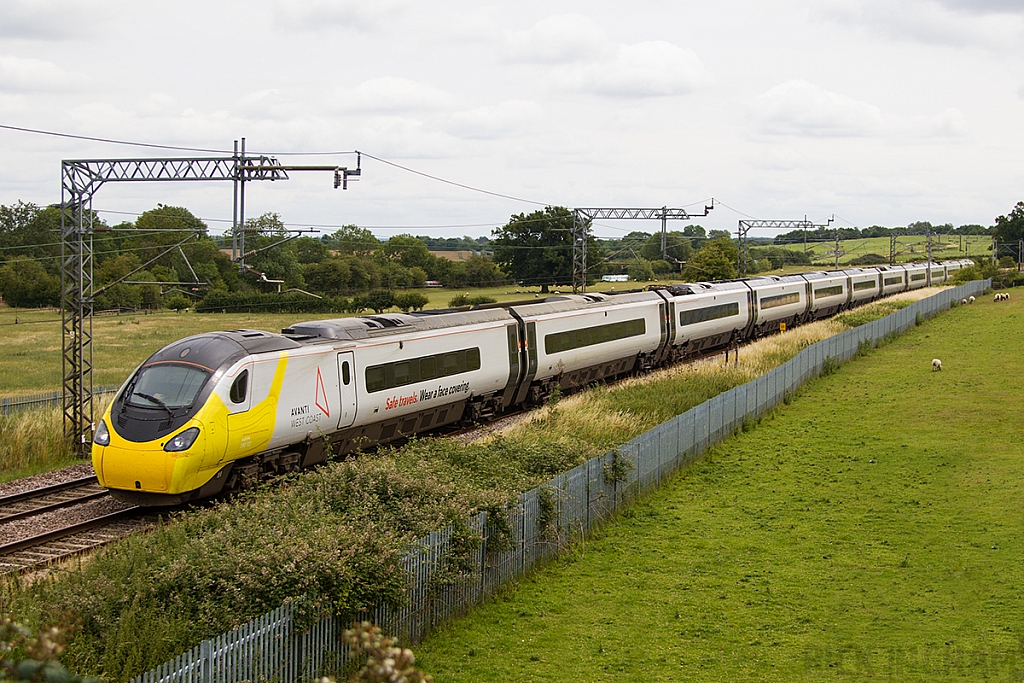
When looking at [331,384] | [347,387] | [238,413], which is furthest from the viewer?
[347,387]

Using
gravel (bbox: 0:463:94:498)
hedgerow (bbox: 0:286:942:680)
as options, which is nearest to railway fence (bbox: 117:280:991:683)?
hedgerow (bbox: 0:286:942:680)

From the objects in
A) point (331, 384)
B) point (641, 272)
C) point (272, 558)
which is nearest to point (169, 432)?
point (331, 384)

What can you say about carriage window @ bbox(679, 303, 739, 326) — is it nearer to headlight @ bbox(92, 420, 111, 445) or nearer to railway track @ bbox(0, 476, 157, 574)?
railway track @ bbox(0, 476, 157, 574)

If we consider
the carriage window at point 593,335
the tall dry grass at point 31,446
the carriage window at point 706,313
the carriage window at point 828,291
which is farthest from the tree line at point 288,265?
the tall dry grass at point 31,446

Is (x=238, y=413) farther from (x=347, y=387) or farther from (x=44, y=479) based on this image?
(x=44, y=479)

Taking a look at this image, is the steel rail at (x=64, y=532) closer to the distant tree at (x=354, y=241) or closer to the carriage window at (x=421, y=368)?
the carriage window at (x=421, y=368)

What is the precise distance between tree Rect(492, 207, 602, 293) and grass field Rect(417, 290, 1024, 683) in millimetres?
54725

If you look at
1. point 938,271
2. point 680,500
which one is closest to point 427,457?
point 680,500

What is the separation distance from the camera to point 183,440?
15898mm

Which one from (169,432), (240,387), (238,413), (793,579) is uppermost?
(240,387)

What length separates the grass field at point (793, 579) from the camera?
11.9 meters

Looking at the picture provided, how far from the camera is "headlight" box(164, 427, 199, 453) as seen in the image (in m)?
15.9

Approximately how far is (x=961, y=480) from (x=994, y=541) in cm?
491

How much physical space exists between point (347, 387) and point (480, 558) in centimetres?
697
